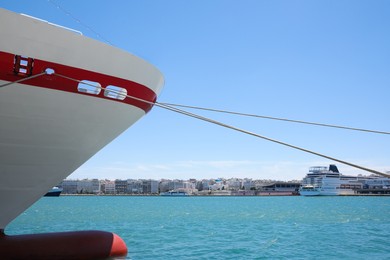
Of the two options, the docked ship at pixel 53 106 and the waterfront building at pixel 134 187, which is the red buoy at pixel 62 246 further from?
the waterfront building at pixel 134 187

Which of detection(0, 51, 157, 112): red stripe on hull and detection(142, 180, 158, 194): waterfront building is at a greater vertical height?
detection(0, 51, 157, 112): red stripe on hull

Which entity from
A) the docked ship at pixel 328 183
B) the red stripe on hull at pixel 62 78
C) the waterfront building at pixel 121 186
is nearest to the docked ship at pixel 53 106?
the red stripe on hull at pixel 62 78

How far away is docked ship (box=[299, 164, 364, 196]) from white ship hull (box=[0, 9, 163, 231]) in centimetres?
12895

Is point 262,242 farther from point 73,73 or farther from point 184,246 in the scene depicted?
point 73,73

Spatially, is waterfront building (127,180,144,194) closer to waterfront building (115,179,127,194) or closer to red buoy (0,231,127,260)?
waterfront building (115,179,127,194)

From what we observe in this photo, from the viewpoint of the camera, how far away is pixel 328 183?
129 m

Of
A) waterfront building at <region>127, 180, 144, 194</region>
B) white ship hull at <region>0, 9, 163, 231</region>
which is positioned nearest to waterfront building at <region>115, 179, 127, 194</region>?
waterfront building at <region>127, 180, 144, 194</region>

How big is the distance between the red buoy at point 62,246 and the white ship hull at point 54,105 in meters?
0.63

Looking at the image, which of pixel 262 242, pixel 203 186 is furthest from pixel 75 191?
pixel 262 242

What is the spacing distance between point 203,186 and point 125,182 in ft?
135

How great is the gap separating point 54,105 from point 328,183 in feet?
437

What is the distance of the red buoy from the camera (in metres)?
9.20

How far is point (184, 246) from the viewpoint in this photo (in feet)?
58.7

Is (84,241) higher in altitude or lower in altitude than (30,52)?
lower
